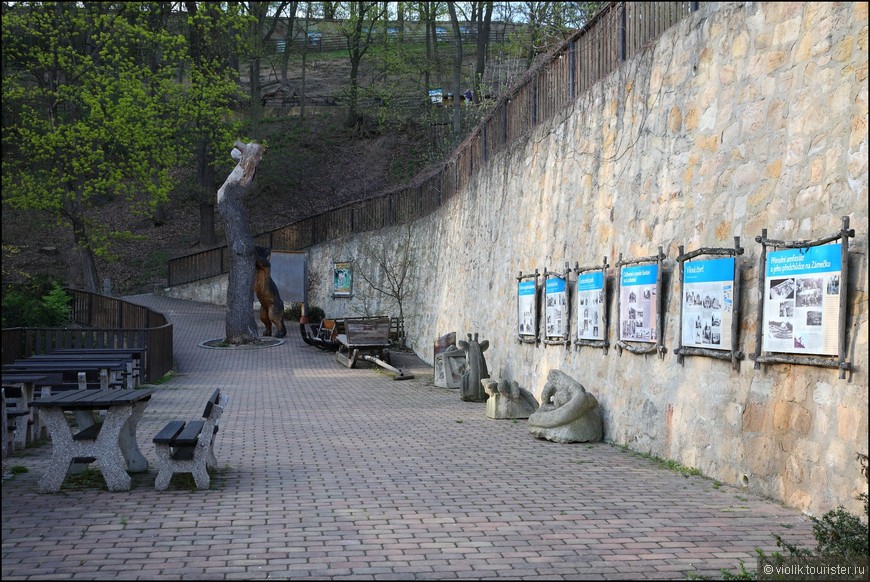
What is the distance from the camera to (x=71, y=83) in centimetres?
2536

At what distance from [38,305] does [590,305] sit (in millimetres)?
13655

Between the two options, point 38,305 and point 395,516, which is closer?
point 395,516

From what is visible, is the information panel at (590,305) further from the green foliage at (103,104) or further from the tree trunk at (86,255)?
the tree trunk at (86,255)

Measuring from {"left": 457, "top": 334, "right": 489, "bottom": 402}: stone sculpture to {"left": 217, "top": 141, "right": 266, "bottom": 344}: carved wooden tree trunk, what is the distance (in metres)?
11.2

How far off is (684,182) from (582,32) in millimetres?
4031

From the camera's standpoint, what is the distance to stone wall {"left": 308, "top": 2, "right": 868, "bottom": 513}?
6457 mm

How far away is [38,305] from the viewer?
1973cm

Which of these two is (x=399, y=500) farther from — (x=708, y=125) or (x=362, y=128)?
(x=362, y=128)

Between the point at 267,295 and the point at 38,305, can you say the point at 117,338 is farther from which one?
the point at 267,295

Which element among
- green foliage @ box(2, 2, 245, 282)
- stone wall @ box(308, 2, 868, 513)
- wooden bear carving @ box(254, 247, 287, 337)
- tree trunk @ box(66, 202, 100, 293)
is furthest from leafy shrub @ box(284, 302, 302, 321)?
stone wall @ box(308, 2, 868, 513)

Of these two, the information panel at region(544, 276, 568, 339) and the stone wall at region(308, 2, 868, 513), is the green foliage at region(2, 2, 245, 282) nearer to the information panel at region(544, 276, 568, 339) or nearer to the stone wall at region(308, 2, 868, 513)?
the information panel at region(544, 276, 568, 339)

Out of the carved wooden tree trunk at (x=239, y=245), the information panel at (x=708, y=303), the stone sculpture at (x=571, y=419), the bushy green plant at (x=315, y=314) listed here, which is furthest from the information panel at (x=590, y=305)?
the bushy green plant at (x=315, y=314)

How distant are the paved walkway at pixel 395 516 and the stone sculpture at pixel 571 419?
0.23 m

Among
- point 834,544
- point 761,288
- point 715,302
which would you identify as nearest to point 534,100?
point 715,302
